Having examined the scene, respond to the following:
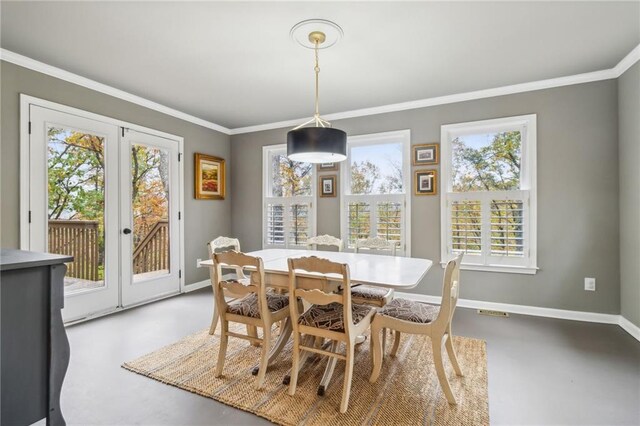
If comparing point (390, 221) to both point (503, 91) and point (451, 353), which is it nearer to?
point (503, 91)

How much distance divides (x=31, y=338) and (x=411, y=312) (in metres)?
1.90

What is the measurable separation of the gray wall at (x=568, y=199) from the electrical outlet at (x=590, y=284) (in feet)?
0.11

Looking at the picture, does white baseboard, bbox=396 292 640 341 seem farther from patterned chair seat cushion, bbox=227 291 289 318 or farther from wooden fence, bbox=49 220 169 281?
wooden fence, bbox=49 220 169 281

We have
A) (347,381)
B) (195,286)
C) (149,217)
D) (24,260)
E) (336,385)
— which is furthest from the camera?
(195,286)

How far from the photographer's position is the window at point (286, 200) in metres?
4.61

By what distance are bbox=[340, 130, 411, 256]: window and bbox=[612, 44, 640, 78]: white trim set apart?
1.99 m

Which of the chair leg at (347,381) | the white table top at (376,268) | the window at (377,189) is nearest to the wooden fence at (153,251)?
the white table top at (376,268)

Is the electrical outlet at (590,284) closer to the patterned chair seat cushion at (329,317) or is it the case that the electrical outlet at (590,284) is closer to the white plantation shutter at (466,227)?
the white plantation shutter at (466,227)

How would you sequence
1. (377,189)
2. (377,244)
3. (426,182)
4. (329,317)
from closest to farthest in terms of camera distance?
(329,317), (377,244), (426,182), (377,189)

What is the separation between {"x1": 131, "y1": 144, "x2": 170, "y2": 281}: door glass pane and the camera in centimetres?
377

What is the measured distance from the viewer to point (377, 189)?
413cm

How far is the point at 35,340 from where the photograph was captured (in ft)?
3.89

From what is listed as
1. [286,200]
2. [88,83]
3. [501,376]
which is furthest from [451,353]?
[88,83]

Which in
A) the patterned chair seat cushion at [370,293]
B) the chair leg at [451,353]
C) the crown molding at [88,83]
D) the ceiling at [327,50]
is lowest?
the chair leg at [451,353]
